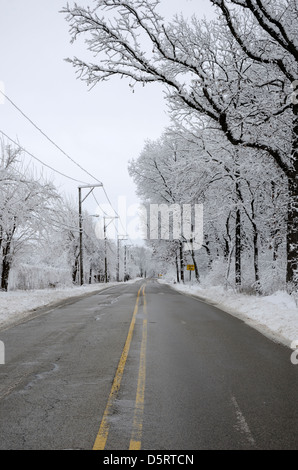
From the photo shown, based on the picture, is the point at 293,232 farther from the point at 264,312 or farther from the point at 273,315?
the point at 273,315

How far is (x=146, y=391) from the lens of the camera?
5.07 metres

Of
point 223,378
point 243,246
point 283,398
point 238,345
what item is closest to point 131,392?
point 223,378

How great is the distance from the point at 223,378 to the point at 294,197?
8.94m

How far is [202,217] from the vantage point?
2827 centimetres

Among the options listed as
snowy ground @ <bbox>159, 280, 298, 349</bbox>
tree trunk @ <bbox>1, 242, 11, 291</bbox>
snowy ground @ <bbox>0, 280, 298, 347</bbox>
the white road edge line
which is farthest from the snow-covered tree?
the white road edge line

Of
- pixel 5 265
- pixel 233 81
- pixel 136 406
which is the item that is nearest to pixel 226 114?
pixel 233 81

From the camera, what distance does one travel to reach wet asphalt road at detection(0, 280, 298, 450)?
369cm

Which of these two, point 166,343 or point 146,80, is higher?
point 146,80

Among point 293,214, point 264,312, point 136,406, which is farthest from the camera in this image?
point 293,214

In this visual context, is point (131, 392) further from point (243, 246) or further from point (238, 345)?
point (243, 246)

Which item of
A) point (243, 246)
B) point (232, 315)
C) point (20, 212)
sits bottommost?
point (232, 315)

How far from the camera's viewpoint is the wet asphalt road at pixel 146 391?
369 cm

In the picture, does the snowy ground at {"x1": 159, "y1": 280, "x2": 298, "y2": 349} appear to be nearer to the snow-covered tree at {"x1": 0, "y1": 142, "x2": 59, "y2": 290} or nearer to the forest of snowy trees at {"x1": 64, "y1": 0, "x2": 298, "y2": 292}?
the forest of snowy trees at {"x1": 64, "y1": 0, "x2": 298, "y2": 292}

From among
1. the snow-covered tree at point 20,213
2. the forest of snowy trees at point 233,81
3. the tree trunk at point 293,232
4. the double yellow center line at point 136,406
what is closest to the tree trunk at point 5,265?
the snow-covered tree at point 20,213
